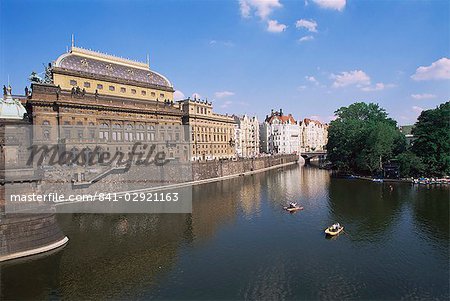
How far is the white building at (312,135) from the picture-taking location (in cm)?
17512

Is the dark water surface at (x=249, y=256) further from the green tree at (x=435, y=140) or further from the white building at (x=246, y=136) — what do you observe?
the white building at (x=246, y=136)

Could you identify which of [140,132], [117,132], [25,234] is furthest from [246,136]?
[25,234]

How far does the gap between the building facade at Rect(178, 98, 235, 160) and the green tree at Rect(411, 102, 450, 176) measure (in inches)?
2216

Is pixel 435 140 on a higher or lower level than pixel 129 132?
lower

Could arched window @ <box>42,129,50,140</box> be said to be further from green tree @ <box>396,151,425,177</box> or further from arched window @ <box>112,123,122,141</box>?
green tree @ <box>396,151,425,177</box>

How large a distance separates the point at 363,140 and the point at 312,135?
97.5 meters

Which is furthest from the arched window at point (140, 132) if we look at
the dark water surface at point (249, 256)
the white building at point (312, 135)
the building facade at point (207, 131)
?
the white building at point (312, 135)

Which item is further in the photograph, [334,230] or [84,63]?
[84,63]

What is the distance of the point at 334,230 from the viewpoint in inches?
1462

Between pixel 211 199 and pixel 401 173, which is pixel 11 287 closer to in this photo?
pixel 211 199

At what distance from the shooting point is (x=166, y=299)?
75.5 feet

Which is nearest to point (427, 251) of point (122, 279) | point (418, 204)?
point (418, 204)

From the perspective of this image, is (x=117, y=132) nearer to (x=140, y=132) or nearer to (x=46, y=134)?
(x=140, y=132)

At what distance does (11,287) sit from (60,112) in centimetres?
4043
